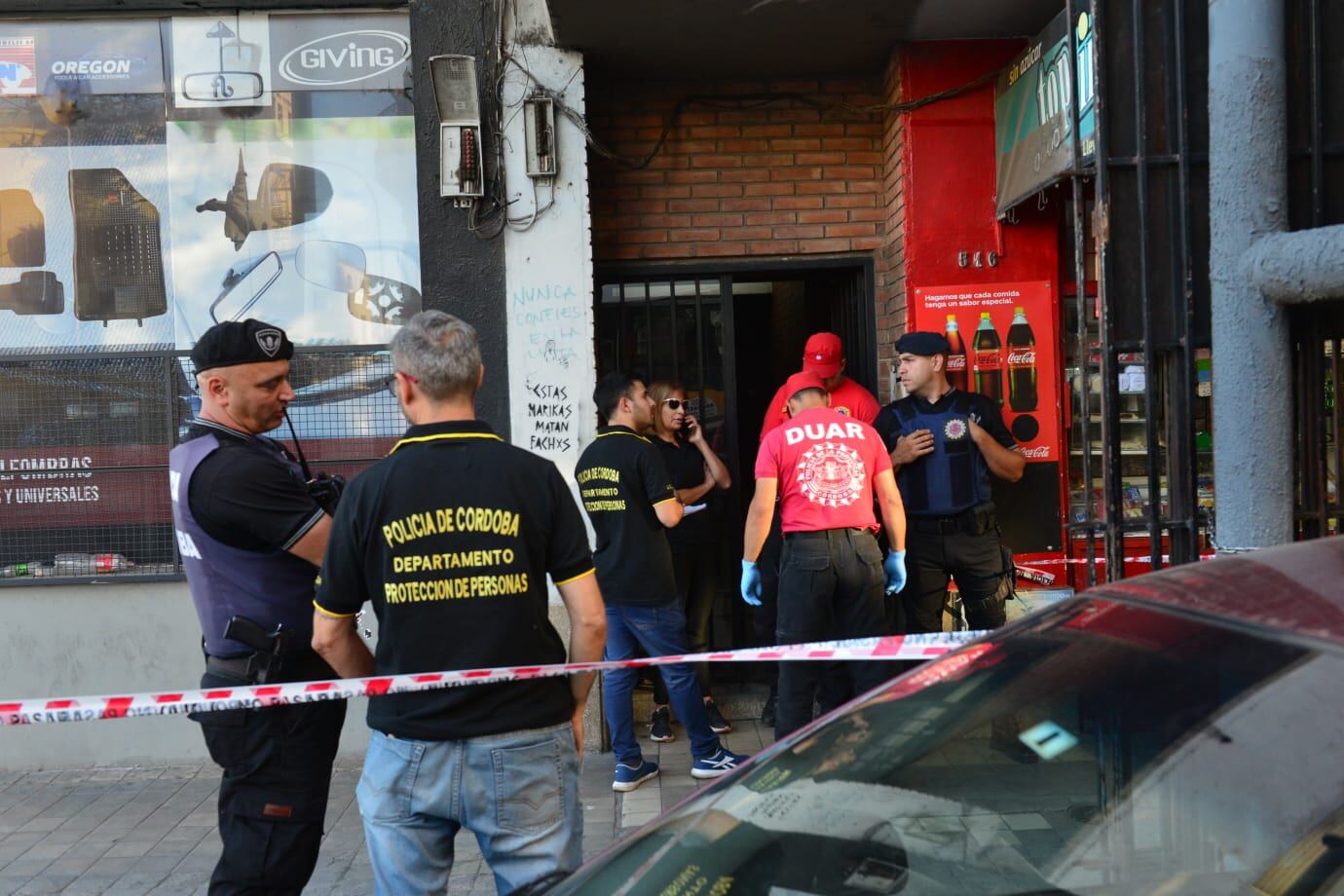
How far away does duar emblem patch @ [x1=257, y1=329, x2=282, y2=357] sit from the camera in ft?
11.3

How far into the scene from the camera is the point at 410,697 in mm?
2848

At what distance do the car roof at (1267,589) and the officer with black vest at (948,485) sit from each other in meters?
3.72

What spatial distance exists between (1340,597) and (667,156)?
18.3 ft

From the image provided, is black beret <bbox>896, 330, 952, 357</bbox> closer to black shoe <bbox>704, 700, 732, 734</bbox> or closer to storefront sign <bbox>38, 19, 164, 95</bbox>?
black shoe <bbox>704, 700, 732, 734</bbox>

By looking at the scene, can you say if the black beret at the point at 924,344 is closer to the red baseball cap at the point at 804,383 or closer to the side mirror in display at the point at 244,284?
the red baseball cap at the point at 804,383

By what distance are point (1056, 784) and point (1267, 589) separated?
0.50 meters

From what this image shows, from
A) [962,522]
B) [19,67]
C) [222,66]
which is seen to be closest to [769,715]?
[962,522]

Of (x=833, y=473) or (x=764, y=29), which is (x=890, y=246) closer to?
(x=764, y=29)

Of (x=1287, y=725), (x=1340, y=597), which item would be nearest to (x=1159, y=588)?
(x=1340, y=597)

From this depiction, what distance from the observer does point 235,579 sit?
10.9 feet

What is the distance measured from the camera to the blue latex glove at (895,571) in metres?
5.66

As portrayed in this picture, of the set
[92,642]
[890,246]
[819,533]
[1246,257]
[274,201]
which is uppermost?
[274,201]

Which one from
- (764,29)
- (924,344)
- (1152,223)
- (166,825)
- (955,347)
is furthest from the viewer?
(955,347)

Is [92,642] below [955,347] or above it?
below
